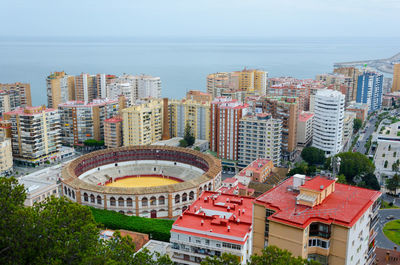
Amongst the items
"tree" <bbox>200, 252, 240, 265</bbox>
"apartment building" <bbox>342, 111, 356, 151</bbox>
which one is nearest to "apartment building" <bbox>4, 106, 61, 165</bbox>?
"apartment building" <bbox>342, 111, 356, 151</bbox>

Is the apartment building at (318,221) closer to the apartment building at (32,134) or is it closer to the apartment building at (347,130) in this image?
the apartment building at (32,134)

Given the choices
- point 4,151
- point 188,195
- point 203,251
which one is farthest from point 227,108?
point 203,251

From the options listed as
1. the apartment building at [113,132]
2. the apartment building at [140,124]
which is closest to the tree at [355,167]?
the apartment building at [140,124]

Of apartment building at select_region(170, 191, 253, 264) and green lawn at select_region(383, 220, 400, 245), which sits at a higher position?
apartment building at select_region(170, 191, 253, 264)

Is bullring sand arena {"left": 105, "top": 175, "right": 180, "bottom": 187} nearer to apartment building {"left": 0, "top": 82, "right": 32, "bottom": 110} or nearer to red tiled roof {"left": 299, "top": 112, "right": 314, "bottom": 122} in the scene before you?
red tiled roof {"left": 299, "top": 112, "right": 314, "bottom": 122}

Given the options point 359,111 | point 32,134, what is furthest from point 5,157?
point 359,111

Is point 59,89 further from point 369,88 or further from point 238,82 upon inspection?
point 369,88
